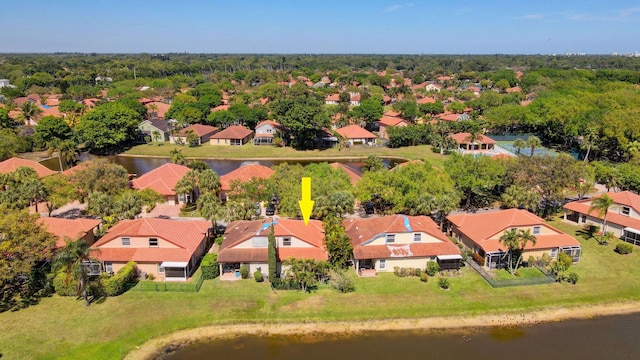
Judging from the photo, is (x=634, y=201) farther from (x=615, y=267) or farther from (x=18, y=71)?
(x=18, y=71)

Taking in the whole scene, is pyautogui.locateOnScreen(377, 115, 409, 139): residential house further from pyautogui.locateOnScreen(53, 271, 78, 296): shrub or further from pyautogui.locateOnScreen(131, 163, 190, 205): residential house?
pyautogui.locateOnScreen(53, 271, 78, 296): shrub

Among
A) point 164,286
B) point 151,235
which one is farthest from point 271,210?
point 164,286

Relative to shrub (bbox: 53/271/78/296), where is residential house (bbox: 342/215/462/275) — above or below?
above

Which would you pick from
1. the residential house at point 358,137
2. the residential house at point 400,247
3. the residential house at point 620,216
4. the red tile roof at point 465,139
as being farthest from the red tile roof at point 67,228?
the red tile roof at point 465,139

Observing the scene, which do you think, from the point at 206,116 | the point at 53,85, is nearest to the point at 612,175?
the point at 206,116

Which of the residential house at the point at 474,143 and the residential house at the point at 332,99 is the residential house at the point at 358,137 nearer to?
the residential house at the point at 474,143

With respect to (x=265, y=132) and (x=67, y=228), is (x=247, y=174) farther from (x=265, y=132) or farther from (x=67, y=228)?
(x=265, y=132)

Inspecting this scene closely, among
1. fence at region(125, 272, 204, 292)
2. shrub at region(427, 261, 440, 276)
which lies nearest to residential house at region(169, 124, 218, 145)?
fence at region(125, 272, 204, 292)
